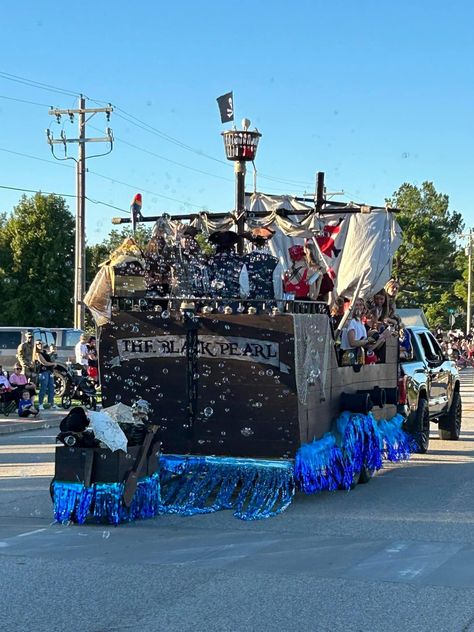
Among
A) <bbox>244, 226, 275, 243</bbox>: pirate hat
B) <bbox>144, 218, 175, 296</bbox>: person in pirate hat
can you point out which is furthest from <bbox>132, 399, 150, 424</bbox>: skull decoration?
<bbox>244, 226, 275, 243</bbox>: pirate hat

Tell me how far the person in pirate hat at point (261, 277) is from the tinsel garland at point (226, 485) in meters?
1.70

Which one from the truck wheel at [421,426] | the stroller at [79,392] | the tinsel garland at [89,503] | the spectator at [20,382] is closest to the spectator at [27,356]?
the stroller at [79,392]

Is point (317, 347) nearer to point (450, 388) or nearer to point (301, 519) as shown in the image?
point (301, 519)

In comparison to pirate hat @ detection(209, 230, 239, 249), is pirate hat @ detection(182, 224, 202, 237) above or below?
above

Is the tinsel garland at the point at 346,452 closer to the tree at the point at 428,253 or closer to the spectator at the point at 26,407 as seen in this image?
the spectator at the point at 26,407

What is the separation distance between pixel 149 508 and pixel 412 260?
5963 cm

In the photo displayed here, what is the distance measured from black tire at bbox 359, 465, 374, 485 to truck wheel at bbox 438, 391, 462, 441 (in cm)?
521

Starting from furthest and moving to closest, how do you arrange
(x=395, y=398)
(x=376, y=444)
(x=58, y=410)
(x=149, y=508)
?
(x=58, y=410) < (x=395, y=398) < (x=376, y=444) < (x=149, y=508)

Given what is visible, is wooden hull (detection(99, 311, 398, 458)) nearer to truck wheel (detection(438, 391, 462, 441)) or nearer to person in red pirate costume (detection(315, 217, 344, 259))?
person in red pirate costume (detection(315, 217, 344, 259))

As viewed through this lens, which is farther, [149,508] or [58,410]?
[58,410]

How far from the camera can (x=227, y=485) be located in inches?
371

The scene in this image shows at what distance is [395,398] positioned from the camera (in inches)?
480

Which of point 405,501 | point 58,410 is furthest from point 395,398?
point 58,410

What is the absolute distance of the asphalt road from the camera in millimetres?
5688
